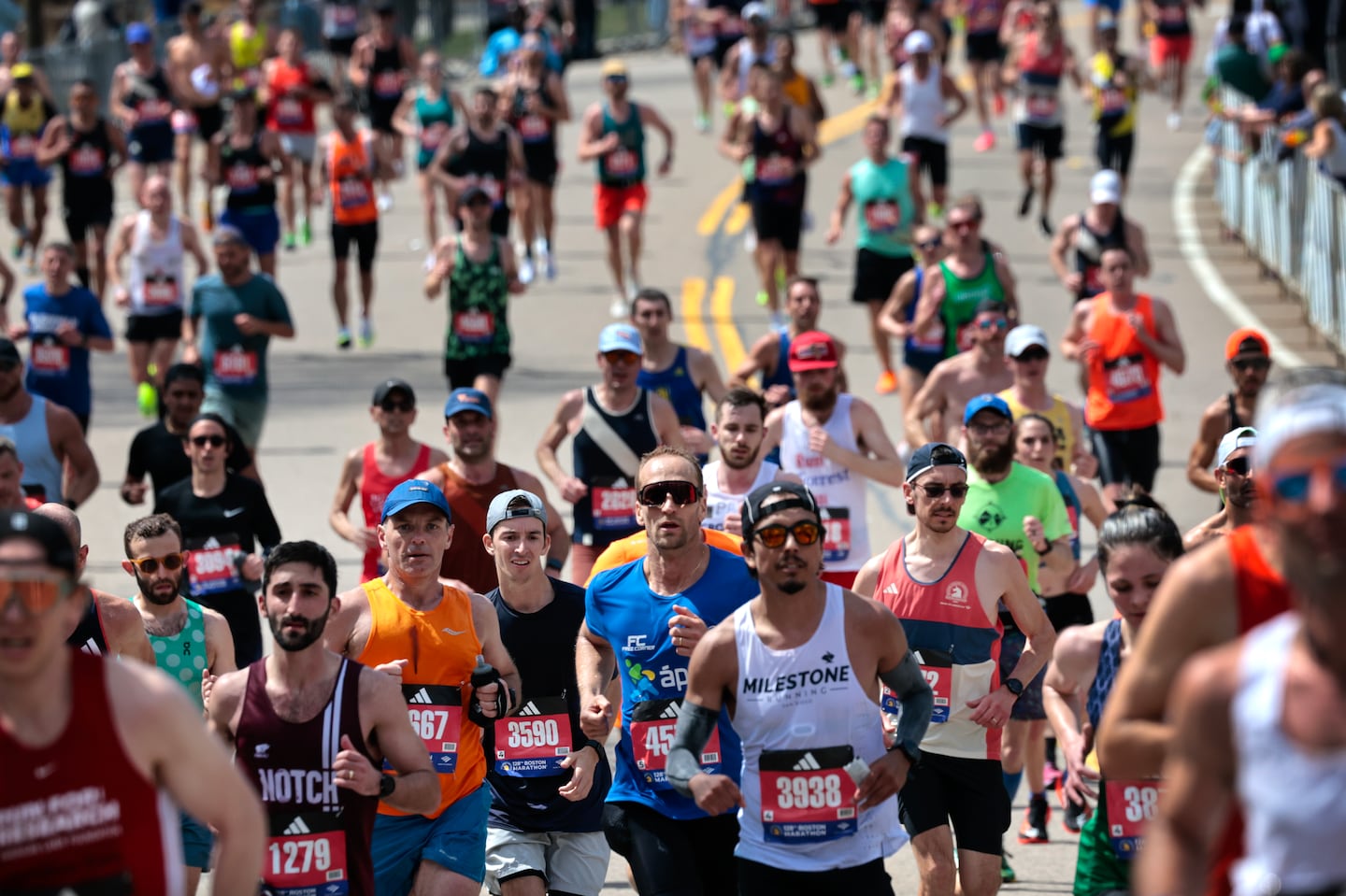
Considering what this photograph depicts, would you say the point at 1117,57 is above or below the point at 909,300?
above

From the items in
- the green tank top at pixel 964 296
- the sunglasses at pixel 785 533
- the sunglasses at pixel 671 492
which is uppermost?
the sunglasses at pixel 785 533

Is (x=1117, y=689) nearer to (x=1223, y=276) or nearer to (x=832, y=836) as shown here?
(x=832, y=836)

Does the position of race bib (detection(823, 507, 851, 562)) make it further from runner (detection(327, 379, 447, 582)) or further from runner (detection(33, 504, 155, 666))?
runner (detection(33, 504, 155, 666))

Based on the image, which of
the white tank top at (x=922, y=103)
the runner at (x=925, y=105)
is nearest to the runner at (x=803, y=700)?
the runner at (x=925, y=105)

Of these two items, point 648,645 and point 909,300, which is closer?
point 648,645

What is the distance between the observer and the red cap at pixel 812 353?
34.2 feet

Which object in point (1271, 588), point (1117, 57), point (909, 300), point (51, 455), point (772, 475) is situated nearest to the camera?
point (1271, 588)

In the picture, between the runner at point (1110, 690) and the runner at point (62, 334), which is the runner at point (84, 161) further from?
the runner at point (1110, 690)

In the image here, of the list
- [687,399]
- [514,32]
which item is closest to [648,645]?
[687,399]

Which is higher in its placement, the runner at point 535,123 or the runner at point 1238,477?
the runner at point 535,123

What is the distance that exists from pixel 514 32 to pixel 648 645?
19.2 m

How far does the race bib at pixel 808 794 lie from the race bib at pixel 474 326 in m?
8.39

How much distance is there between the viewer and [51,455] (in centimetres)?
1116

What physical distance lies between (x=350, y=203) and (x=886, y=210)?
4804mm
